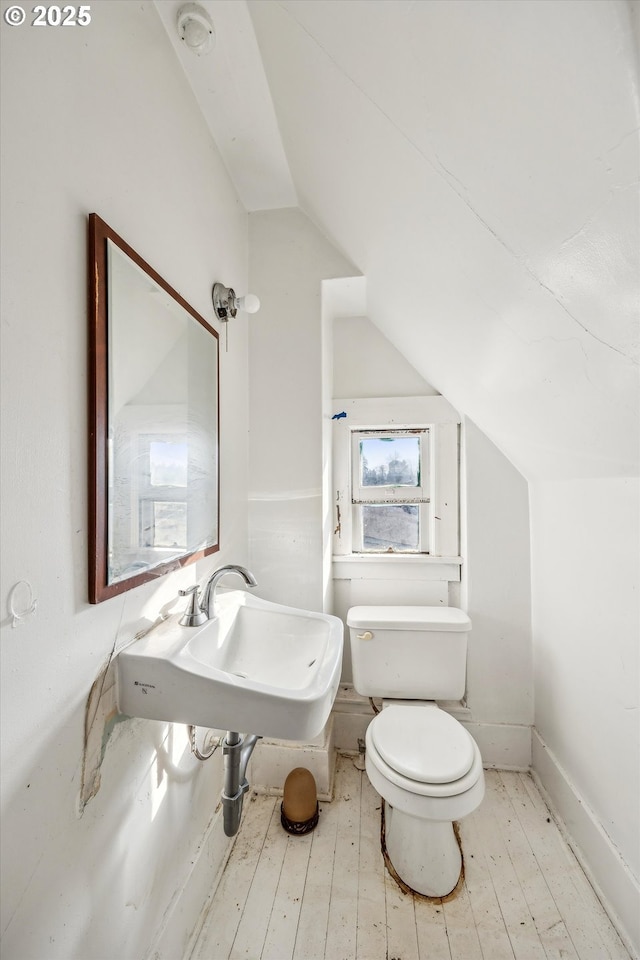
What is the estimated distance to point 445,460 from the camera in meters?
1.72

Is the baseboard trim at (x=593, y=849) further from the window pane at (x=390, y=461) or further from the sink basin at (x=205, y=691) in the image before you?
the window pane at (x=390, y=461)

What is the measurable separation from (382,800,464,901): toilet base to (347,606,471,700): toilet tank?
1.33ft

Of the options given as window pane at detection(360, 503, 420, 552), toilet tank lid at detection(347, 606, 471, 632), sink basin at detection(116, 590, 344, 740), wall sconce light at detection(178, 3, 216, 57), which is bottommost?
toilet tank lid at detection(347, 606, 471, 632)

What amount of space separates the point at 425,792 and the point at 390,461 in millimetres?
1216

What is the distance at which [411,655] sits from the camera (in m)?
1.49

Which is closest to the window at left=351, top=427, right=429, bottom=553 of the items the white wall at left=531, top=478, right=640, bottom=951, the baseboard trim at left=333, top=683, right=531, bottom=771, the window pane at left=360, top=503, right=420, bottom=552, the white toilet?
the window pane at left=360, top=503, right=420, bottom=552

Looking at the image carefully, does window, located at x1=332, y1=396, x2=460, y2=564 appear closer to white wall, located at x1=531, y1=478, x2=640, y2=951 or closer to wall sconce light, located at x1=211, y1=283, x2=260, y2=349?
white wall, located at x1=531, y1=478, x2=640, y2=951

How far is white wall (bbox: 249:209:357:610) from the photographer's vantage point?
1.49 meters

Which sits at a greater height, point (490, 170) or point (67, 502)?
point (490, 170)

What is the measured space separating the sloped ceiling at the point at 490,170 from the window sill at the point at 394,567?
599 mm

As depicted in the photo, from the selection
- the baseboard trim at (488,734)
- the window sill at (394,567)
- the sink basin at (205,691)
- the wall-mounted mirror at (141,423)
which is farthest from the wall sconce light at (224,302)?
the baseboard trim at (488,734)

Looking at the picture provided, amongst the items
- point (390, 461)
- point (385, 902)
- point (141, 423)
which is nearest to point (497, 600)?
point (390, 461)

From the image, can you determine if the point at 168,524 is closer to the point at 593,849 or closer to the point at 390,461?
the point at 390,461

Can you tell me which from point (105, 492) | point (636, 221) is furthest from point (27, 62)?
point (636, 221)
